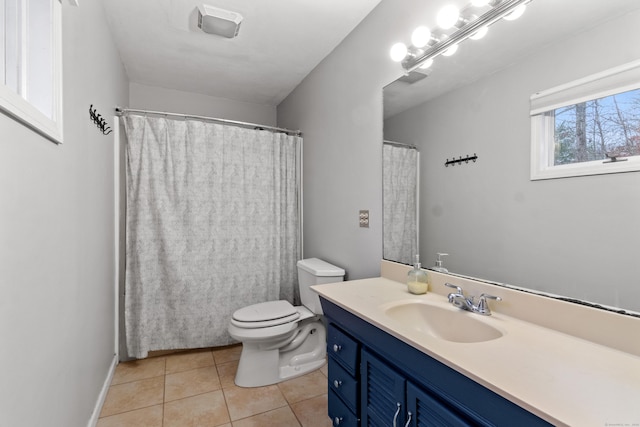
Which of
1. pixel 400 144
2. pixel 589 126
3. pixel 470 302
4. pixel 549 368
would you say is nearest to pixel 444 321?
pixel 470 302

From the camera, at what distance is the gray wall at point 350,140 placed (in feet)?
5.80

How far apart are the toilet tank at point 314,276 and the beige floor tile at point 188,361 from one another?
0.90 m

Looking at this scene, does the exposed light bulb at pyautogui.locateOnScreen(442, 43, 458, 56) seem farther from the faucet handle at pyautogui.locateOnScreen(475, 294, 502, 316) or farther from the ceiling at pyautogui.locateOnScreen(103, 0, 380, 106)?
the faucet handle at pyautogui.locateOnScreen(475, 294, 502, 316)

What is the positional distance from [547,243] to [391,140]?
93 cm

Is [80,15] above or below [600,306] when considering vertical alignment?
above

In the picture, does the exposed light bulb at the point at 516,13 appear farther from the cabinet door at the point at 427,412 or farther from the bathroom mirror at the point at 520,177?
the cabinet door at the point at 427,412

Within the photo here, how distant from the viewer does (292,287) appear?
9.15ft

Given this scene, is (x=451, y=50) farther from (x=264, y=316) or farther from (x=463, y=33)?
(x=264, y=316)

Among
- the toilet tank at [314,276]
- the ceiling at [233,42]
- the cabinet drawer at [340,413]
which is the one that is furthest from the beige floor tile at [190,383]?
the ceiling at [233,42]

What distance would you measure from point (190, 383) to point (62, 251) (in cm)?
134

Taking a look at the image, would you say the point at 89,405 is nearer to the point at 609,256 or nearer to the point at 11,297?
the point at 11,297

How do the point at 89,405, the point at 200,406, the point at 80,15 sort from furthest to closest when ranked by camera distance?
the point at 200,406 → the point at 89,405 → the point at 80,15

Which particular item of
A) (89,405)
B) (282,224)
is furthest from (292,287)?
(89,405)

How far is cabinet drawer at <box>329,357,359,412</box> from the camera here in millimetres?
1235
